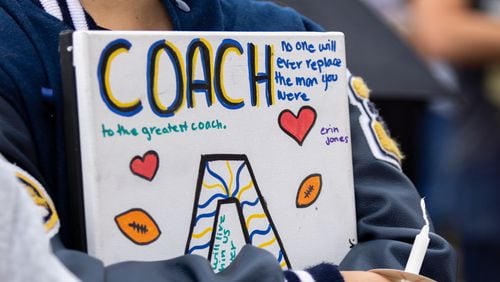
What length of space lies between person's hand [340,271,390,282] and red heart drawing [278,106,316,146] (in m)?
0.23

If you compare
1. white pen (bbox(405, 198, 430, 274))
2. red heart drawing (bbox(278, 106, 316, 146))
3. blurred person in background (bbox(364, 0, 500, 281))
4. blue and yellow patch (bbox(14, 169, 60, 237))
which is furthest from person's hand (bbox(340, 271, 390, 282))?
blurred person in background (bbox(364, 0, 500, 281))

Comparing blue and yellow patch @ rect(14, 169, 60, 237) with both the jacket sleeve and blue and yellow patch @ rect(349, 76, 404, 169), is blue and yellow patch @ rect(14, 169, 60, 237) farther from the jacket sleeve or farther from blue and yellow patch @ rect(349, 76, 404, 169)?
blue and yellow patch @ rect(349, 76, 404, 169)

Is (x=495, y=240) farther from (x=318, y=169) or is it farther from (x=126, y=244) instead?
(x=126, y=244)

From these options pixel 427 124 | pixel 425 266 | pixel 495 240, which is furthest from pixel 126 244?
pixel 427 124

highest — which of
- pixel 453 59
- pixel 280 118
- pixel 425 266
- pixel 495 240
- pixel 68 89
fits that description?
pixel 68 89

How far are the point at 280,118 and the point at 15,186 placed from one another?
550 millimetres

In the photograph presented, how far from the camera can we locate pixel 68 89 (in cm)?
149

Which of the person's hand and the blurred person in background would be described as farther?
the blurred person in background

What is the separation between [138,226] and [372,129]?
1.73 ft

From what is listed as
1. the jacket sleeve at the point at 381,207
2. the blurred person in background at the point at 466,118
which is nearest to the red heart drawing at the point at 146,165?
the jacket sleeve at the point at 381,207

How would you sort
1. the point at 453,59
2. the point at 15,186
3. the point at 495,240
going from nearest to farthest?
the point at 15,186
the point at 495,240
the point at 453,59

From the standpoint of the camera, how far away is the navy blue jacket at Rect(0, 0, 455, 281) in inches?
58.1

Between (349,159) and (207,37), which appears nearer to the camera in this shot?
(207,37)

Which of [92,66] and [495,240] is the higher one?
[92,66]
